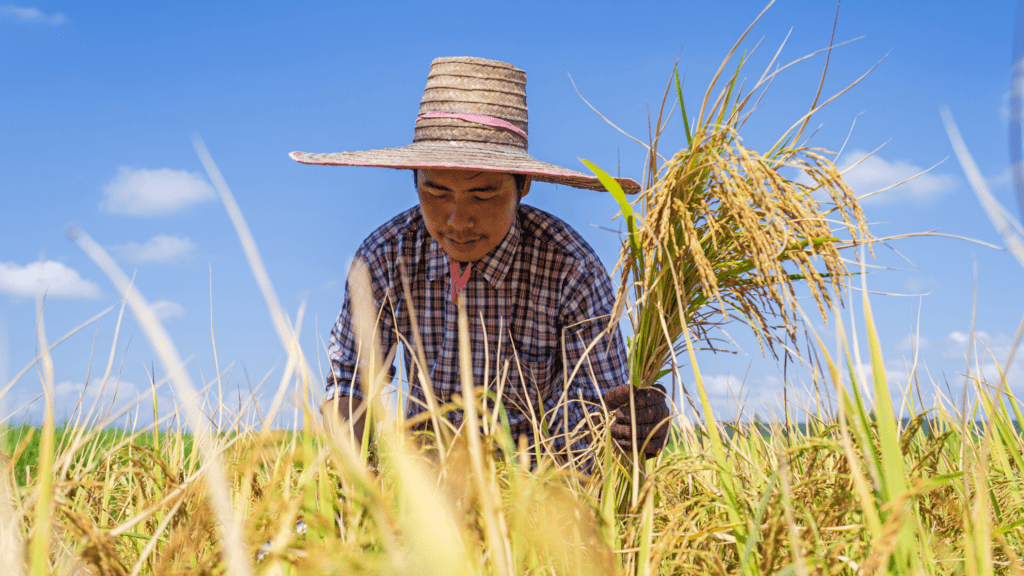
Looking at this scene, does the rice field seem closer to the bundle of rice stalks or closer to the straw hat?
the bundle of rice stalks

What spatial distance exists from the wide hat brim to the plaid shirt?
33cm

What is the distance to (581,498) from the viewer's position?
1503 millimetres

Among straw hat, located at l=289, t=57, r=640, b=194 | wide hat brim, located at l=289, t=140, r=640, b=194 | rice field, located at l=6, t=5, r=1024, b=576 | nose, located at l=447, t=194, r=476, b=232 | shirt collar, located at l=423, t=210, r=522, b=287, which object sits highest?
straw hat, located at l=289, t=57, r=640, b=194

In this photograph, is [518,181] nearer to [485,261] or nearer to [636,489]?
[485,261]

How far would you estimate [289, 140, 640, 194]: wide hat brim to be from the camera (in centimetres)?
214

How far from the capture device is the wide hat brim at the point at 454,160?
214 centimetres

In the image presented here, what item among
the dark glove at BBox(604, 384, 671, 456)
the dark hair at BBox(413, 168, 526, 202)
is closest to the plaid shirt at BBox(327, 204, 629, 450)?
the dark hair at BBox(413, 168, 526, 202)

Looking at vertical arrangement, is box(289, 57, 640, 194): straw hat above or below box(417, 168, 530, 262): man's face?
above

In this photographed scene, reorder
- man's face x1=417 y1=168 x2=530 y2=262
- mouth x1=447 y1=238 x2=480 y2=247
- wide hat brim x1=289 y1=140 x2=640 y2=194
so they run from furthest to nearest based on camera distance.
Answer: mouth x1=447 y1=238 x2=480 y2=247 → man's face x1=417 y1=168 x2=530 y2=262 → wide hat brim x1=289 y1=140 x2=640 y2=194

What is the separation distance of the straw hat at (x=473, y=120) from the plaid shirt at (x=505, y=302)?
0.29 m

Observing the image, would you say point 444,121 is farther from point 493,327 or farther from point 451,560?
point 451,560

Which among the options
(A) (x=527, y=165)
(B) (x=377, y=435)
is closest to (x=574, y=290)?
(A) (x=527, y=165)

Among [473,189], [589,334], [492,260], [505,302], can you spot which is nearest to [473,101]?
[473,189]

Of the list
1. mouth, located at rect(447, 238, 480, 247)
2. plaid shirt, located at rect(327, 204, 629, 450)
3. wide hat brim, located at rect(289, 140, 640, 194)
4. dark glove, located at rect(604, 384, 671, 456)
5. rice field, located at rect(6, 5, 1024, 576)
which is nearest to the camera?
rice field, located at rect(6, 5, 1024, 576)
